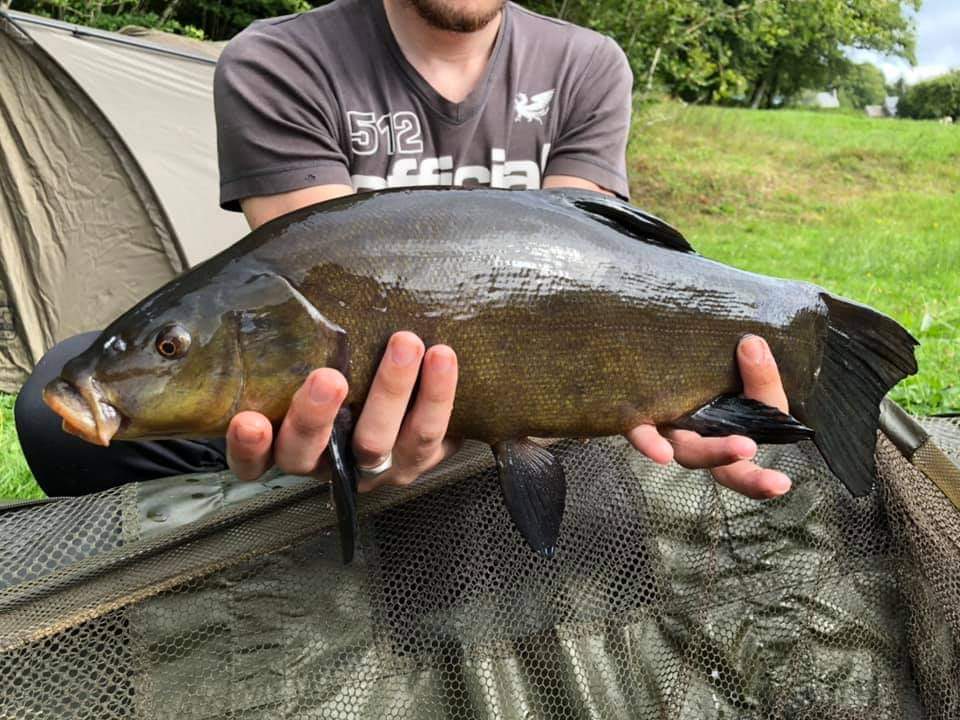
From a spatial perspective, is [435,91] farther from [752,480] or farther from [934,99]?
[934,99]

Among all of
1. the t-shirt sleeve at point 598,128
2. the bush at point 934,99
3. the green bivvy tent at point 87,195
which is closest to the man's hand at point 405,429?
the t-shirt sleeve at point 598,128

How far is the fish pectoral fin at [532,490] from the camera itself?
1.17 m

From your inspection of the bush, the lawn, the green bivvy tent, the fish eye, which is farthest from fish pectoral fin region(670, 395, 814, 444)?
the bush

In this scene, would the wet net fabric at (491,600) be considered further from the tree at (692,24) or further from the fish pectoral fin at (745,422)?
the tree at (692,24)

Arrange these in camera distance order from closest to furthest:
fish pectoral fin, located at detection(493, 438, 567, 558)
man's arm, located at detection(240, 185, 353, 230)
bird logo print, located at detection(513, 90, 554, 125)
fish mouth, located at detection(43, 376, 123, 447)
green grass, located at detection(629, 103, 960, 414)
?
1. fish mouth, located at detection(43, 376, 123, 447)
2. fish pectoral fin, located at detection(493, 438, 567, 558)
3. man's arm, located at detection(240, 185, 353, 230)
4. bird logo print, located at detection(513, 90, 554, 125)
5. green grass, located at detection(629, 103, 960, 414)

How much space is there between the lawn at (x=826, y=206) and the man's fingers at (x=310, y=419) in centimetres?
164

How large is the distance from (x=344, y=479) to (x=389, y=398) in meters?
0.12

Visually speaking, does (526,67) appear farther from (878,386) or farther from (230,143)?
(878,386)

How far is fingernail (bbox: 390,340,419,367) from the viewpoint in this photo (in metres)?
1.08

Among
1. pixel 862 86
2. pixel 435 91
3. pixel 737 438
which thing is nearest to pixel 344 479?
pixel 737 438

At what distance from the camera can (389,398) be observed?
3.67 ft

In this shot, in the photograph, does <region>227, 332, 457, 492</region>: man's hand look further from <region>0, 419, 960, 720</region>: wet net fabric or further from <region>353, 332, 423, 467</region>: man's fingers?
<region>0, 419, 960, 720</region>: wet net fabric

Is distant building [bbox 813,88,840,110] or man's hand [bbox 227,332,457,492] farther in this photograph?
distant building [bbox 813,88,840,110]

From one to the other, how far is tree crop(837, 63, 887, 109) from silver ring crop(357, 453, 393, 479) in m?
38.2
